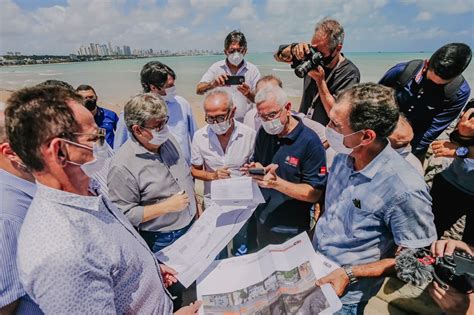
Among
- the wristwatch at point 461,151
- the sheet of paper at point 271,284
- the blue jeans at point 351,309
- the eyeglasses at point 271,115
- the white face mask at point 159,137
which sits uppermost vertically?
the eyeglasses at point 271,115

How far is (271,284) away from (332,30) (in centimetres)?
271

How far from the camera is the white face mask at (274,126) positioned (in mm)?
2107

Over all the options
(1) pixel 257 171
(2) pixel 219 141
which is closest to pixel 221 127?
(2) pixel 219 141

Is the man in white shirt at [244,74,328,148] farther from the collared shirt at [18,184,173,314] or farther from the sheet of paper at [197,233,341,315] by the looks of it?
the collared shirt at [18,184,173,314]

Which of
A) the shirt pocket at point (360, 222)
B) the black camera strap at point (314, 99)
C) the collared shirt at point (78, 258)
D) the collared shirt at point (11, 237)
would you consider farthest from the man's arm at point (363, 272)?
the black camera strap at point (314, 99)

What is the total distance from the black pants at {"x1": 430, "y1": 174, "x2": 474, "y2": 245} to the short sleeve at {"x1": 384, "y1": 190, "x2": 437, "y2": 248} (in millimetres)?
1333

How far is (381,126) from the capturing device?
4.78ft

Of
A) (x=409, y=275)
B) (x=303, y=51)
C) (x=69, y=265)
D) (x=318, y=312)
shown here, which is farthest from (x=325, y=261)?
(x=303, y=51)

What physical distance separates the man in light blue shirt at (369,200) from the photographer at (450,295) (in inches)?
2.3

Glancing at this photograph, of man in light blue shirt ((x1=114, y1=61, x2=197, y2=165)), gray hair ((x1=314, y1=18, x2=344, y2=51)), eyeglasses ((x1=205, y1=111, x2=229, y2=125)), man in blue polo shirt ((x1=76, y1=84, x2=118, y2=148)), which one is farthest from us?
man in blue polo shirt ((x1=76, y1=84, x2=118, y2=148))

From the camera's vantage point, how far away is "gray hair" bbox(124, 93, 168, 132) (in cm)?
196

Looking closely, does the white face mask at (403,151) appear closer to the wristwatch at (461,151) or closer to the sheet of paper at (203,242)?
the wristwatch at (461,151)

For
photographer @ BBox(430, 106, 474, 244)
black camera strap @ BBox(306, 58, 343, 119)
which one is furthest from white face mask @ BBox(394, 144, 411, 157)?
black camera strap @ BBox(306, 58, 343, 119)

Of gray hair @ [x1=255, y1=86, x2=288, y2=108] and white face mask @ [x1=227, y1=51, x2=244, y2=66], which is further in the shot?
white face mask @ [x1=227, y1=51, x2=244, y2=66]
